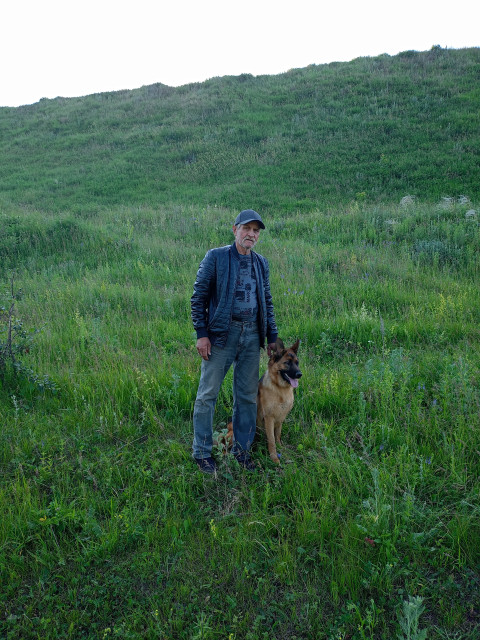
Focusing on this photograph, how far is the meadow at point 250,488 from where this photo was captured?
2604 millimetres

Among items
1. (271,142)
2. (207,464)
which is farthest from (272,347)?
(271,142)

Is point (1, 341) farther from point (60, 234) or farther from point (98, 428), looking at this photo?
point (60, 234)

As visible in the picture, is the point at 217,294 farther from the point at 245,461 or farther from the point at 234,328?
the point at 245,461

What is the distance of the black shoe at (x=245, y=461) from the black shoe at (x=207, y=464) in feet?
0.74

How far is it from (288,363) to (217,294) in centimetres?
88

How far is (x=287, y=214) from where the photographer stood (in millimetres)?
15117

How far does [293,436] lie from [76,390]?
247 cm

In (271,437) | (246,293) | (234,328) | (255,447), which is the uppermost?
(246,293)

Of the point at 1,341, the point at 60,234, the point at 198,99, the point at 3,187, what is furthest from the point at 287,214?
the point at 198,99

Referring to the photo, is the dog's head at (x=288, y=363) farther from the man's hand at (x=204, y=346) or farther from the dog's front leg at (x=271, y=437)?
the man's hand at (x=204, y=346)

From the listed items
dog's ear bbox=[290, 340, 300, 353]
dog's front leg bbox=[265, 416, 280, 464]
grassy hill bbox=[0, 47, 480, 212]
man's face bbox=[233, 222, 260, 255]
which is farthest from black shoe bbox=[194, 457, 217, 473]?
grassy hill bbox=[0, 47, 480, 212]

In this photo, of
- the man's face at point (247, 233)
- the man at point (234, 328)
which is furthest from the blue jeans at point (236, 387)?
the man's face at point (247, 233)

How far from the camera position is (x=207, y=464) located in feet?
12.3

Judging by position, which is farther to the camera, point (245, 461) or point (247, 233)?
point (245, 461)
